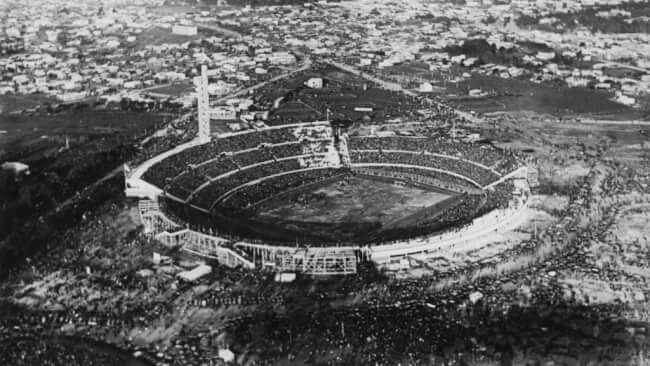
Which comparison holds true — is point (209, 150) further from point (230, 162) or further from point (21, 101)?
point (21, 101)

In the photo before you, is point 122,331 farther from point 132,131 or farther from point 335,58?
point 335,58

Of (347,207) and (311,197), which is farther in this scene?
(311,197)

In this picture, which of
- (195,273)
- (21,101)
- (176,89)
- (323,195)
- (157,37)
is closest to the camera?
(195,273)

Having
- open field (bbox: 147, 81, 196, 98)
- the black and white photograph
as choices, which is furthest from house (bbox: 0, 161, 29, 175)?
open field (bbox: 147, 81, 196, 98)

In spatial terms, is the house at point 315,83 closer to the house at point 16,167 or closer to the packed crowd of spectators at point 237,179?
the packed crowd of spectators at point 237,179

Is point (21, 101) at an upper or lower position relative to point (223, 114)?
lower

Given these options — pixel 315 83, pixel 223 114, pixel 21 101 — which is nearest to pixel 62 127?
pixel 21 101

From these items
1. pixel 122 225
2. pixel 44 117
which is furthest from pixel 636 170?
pixel 44 117
